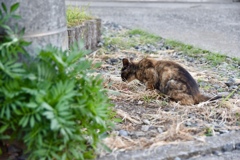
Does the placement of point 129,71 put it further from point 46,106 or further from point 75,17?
point 46,106

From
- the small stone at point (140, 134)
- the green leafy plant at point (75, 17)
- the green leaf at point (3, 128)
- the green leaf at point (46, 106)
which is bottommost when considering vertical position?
the small stone at point (140, 134)

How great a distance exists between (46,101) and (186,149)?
37.8 inches

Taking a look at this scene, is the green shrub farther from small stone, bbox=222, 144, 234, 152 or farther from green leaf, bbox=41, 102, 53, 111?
small stone, bbox=222, 144, 234, 152

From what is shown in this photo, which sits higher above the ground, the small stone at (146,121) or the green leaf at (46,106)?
the green leaf at (46,106)

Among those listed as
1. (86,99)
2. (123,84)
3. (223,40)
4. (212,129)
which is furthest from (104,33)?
(86,99)

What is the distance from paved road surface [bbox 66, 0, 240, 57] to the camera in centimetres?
591

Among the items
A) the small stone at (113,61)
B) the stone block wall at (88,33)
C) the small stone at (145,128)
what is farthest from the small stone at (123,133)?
the stone block wall at (88,33)

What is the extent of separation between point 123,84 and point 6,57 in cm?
174

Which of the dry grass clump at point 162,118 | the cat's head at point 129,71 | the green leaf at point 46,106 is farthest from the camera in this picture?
the cat's head at point 129,71

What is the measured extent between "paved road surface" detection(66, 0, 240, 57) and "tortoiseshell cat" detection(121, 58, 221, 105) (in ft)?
6.15

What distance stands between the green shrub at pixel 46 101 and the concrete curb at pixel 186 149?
0.28 metres

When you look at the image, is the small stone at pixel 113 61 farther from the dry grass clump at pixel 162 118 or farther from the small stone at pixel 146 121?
the small stone at pixel 146 121

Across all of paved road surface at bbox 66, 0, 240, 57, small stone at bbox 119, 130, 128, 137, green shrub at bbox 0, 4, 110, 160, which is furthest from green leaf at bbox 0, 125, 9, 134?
paved road surface at bbox 66, 0, 240, 57

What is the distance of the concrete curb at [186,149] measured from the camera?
93.7 inches
